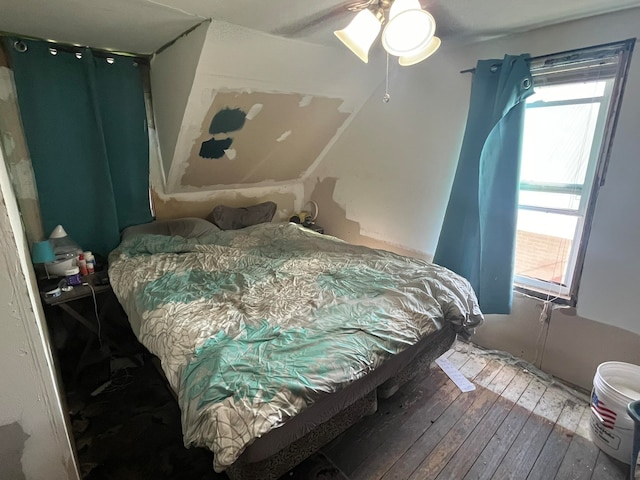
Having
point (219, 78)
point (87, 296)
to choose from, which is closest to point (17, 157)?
point (87, 296)

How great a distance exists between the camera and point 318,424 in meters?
1.29

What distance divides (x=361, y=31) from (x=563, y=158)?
5.01 ft

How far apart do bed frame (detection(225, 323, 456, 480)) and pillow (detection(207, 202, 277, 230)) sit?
197cm

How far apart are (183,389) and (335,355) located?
576 millimetres

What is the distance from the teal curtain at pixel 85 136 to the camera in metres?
2.06

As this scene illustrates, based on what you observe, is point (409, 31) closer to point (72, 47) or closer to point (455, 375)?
point (455, 375)

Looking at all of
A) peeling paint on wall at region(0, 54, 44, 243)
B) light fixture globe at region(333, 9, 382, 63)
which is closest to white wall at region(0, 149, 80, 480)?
light fixture globe at region(333, 9, 382, 63)

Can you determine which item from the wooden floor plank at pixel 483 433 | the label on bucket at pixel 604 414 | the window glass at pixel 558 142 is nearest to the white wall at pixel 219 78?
the window glass at pixel 558 142

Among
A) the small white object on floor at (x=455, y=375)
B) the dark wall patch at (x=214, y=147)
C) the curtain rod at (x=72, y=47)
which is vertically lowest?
the small white object on floor at (x=455, y=375)

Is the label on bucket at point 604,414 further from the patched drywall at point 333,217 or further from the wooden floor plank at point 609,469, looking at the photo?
the patched drywall at point 333,217

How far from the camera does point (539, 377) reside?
7.20ft

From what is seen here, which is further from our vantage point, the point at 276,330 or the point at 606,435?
the point at 606,435

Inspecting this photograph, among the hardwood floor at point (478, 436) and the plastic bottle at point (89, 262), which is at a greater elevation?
the plastic bottle at point (89, 262)

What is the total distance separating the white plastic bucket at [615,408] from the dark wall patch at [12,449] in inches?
93.1
